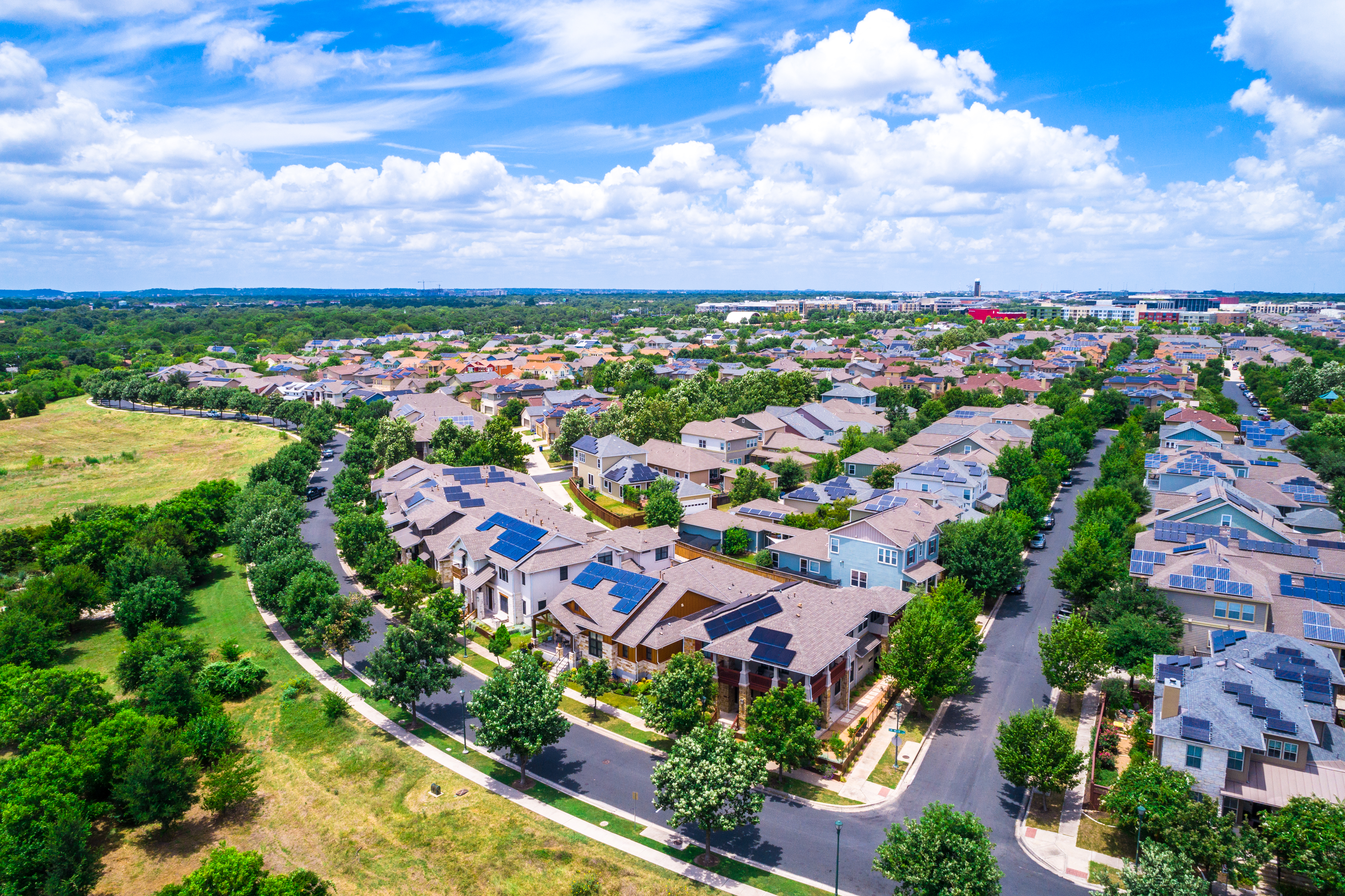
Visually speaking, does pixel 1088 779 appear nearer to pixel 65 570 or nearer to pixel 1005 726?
pixel 1005 726

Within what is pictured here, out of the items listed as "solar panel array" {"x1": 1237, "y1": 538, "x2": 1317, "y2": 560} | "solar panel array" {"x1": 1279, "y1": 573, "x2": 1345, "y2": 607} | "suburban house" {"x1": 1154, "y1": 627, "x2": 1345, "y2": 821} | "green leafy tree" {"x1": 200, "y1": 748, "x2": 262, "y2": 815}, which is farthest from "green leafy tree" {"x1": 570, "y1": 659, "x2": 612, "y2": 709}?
"solar panel array" {"x1": 1237, "y1": 538, "x2": 1317, "y2": 560}

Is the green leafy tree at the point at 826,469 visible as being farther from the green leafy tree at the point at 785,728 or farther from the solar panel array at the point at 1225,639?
the green leafy tree at the point at 785,728

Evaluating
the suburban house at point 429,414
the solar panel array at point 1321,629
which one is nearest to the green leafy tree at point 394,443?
the suburban house at point 429,414

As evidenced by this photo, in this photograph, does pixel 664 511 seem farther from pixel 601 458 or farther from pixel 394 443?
pixel 394 443

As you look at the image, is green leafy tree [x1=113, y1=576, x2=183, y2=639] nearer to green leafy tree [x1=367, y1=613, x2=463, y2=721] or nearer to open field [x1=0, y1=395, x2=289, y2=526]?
green leafy tree [x1=367, y1=613, x2=463, y2=721]

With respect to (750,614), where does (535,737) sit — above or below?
below

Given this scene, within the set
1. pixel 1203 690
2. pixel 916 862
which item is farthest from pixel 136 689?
pixel 1203 690
